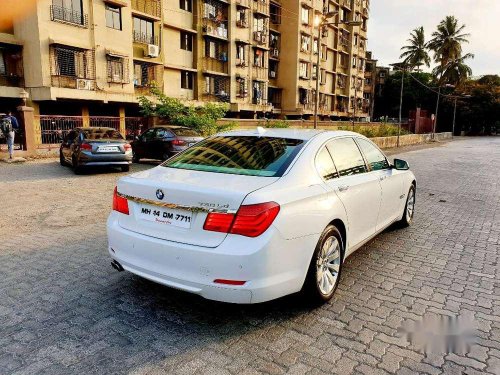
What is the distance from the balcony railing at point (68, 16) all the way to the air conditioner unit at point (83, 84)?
10.7 ft

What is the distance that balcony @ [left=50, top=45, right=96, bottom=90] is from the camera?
2248cm

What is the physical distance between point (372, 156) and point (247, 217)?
9.05ft

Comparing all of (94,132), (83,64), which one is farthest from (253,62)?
(94,132)

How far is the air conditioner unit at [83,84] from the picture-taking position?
23.3 metres

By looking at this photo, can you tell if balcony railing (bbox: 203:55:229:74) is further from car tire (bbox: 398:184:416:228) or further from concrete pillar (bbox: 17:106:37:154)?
car tire (bbox: 398:184:416:228)

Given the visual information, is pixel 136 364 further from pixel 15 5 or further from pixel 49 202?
pixel 15 5

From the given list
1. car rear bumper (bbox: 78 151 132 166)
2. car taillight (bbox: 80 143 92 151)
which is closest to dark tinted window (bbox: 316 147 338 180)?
car rear bumper (bbox: 78 151 132 166)

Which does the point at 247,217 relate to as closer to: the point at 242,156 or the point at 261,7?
the point at 242,156

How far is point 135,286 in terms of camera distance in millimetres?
3961

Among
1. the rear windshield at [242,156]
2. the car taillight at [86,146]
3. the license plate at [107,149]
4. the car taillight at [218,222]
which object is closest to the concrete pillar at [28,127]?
the car taillight at [86,146]

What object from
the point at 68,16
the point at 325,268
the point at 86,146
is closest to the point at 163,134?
the point at 86,146

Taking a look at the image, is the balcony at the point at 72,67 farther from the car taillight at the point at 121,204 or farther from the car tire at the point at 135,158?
the car taillight at the point at 121,204

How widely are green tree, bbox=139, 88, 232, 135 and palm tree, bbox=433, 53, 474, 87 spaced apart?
50.3 meters

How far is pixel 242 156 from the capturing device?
3.87 m
